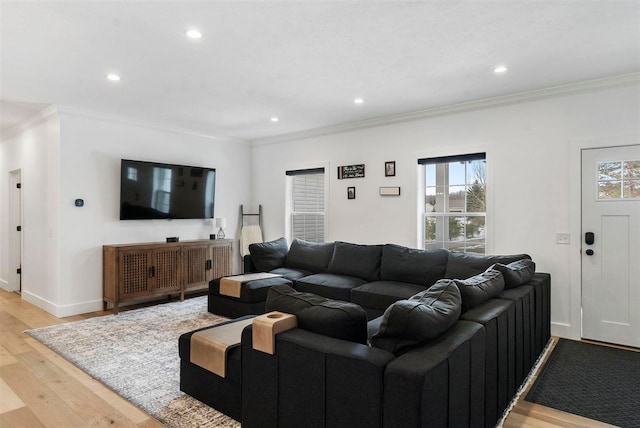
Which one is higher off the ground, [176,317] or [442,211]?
[442,211]

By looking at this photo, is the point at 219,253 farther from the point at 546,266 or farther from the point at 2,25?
the point at 546,266

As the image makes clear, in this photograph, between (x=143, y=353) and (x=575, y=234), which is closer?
(x=143, y=353)

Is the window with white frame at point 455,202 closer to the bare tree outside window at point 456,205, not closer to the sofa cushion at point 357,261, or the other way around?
the bare tree outside window at point 456,205

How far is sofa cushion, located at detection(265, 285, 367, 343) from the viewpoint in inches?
70.1

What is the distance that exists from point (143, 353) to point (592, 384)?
3716mm

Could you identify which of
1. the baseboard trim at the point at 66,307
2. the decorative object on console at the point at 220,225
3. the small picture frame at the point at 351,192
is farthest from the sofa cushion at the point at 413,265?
the baseboard trim at the point at 66,307

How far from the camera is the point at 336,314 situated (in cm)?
180

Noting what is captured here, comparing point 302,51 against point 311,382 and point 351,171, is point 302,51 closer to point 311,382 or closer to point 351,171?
point 311,382

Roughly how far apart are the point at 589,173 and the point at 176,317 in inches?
191

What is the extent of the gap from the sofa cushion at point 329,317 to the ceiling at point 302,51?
1848 mm

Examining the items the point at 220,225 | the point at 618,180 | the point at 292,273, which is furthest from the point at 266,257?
the point at 618,180

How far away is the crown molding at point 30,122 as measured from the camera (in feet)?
15.5

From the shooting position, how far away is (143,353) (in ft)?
11.2

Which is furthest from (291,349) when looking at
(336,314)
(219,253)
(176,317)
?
(219,253)
